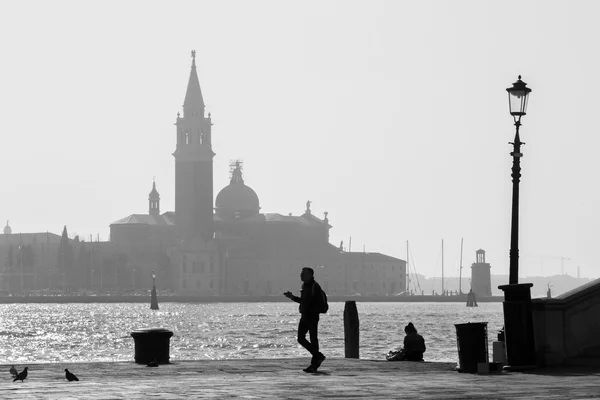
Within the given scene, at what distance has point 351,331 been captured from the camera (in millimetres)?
26453

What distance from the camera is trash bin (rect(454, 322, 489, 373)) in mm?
18203

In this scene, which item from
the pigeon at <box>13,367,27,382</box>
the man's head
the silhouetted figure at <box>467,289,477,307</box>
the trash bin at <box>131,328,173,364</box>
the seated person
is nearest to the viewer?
the pigeon at <box>13,367,27,382</box>

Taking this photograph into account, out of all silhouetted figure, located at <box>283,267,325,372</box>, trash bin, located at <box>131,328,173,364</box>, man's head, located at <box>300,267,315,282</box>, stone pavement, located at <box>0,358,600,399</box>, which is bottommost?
stone pavement, located at <box>0,358,600,399</box>

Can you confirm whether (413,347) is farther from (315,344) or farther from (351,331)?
(315,344)

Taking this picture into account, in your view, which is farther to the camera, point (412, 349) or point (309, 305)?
point (412, 349)

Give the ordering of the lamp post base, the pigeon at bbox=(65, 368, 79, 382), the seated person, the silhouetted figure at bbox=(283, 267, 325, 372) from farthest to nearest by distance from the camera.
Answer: the seated person < the silhouetted figure at bbox=(283, 267, 325, 372) < the lamp post base < the pigeon at bbox=(65, 368, 79, 382)

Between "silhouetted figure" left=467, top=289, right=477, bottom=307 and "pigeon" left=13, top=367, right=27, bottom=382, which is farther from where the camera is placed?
"silhouetted figure" left=467, top=289, right=477, bottom=307

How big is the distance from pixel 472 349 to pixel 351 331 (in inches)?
327

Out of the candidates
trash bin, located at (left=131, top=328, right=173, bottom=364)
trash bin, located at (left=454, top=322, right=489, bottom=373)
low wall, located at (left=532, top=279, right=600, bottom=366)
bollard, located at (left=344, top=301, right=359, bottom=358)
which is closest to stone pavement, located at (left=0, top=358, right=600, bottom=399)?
trash bin, located at (left=454, top=322, right=489, bottom=373)

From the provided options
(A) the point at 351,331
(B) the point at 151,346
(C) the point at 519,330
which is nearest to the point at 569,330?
(C) the point at 519,330

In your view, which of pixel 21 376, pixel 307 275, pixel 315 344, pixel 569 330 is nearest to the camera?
pixel 21 376

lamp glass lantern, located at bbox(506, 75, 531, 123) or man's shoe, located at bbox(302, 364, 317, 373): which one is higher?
lamp glass lantern, located at bbox(506, 75, 531, 123)

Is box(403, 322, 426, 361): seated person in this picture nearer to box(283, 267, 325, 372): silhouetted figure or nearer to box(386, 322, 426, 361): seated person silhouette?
box(386, 322, 426, 361): seated person silhouette

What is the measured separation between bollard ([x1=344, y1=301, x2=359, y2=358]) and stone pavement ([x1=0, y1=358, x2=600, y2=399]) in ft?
19.6
